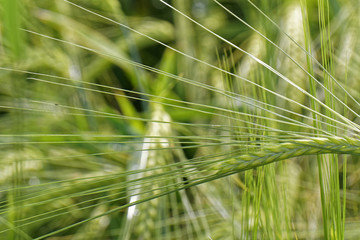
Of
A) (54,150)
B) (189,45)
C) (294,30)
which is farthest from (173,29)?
(54,150)

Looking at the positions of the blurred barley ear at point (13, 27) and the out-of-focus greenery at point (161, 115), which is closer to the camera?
the blurred barley ear at point (13, 27)

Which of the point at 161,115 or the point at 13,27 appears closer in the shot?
the point at 13,27

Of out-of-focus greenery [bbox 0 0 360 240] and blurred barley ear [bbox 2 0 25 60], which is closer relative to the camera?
blurred barley ear [bbox 2 0 25 60]

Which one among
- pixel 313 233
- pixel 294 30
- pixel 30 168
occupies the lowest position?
pixel 313 233

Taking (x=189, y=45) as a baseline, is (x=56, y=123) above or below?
below

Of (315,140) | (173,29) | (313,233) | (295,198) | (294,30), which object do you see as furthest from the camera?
(173,29)

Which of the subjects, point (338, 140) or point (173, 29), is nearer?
point (338, 140)

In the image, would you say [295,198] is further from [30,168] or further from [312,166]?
[30,168]

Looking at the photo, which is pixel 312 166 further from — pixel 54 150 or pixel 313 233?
pixel 54 150

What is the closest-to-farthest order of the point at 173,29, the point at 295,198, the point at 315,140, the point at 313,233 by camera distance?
the point at 315,140
the point at 313,233
the point at 295,198
the point at 173,29

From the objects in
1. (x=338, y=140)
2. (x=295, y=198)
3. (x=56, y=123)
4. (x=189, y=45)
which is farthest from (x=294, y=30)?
(x=338, y=140)
